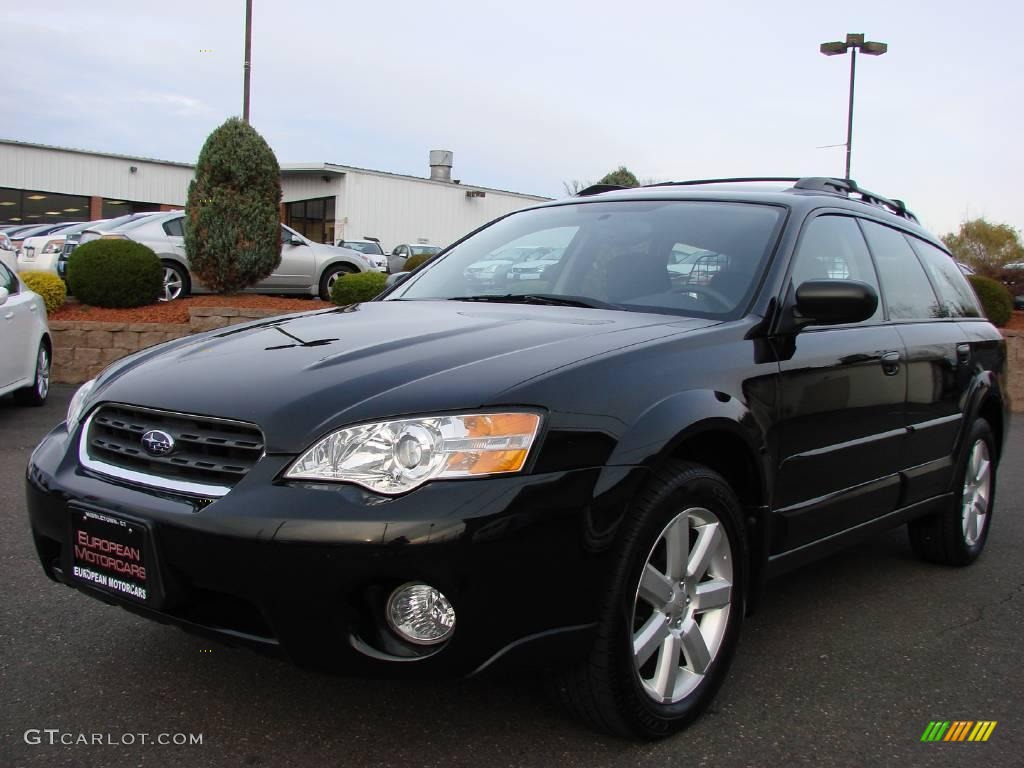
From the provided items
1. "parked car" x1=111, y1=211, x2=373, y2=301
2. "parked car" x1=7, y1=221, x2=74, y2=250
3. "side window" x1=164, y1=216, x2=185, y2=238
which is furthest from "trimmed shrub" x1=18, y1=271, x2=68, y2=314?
"parked car" x1=7, y1=221, x2=74, y2=250

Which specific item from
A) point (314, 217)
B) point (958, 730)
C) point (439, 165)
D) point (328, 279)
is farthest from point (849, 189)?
point (439, 165)

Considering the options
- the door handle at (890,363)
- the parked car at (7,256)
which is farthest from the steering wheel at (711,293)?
the parked car at (7,256)

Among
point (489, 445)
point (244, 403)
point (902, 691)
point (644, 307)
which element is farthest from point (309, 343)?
point (902, 691)

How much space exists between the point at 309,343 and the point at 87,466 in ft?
2.29

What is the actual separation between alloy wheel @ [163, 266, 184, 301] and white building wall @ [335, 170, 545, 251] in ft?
74.8

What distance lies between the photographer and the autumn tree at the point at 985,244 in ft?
82.1

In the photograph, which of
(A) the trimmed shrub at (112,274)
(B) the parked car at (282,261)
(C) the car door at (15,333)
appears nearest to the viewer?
(C) the car door at (15,333)

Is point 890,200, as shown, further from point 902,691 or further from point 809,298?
point 902,691

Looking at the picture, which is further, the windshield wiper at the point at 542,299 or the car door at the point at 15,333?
the car door at the point at 15,333

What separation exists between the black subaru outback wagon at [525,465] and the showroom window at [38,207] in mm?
39677

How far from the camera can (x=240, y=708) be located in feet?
9.30

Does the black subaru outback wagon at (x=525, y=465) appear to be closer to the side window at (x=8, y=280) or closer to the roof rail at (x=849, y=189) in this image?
the roof rail at (x=849, y=189)

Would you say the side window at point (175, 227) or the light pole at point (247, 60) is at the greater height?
the light pole at point (247, 60)

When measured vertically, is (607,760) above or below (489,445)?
below
